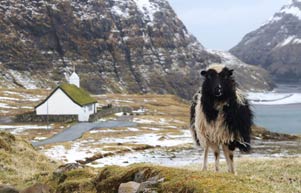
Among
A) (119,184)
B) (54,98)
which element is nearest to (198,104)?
(119,184)

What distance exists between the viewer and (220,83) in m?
14.7

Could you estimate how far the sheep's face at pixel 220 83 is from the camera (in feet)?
48.2

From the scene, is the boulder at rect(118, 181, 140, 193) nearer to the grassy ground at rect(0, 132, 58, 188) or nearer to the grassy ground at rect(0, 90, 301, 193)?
the grassy ground at rect(0, 90, 301, 193)

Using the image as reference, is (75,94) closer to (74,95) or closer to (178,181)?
(74,95)

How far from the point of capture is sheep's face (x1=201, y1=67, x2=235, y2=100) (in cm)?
1468


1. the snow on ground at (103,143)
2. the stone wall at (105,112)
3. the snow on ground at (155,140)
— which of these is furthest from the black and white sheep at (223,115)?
the stone wall at (105,112)

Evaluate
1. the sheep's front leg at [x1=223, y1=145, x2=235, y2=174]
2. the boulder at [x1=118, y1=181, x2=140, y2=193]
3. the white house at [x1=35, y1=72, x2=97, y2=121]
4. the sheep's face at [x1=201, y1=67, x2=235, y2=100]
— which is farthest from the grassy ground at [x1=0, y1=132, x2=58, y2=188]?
the white house at [x1=35, y1=72, x2=97, y2=121]

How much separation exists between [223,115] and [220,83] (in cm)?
98

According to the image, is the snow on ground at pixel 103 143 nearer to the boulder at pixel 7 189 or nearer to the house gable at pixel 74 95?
the house gable at pixel 74 95

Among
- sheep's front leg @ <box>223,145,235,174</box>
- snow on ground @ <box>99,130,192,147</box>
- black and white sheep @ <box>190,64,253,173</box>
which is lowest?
snow on ground @ <box>99,130,192,147</box>

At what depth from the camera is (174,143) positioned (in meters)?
68.9

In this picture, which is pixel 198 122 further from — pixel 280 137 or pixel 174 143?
pixel 280 137

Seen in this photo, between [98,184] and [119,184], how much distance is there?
0.88 metres

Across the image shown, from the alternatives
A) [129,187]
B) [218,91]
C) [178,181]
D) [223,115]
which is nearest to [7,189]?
[129,187]
